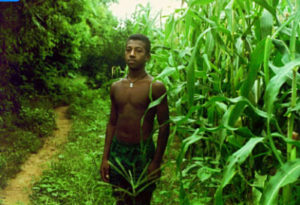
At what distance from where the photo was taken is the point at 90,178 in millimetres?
2539

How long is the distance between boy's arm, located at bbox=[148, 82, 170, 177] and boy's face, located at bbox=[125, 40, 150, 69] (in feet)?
0.45

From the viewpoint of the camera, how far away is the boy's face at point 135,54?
61.2 inches

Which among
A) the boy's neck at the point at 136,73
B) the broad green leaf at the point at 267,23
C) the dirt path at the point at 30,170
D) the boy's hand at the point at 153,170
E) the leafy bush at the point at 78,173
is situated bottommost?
the dirt path at the point at 30,170

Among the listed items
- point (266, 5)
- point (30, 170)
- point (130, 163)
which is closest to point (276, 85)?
point (266, 5)

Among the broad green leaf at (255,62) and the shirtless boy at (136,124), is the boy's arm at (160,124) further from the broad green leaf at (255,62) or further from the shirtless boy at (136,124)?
the broad green leaf at (255,62)

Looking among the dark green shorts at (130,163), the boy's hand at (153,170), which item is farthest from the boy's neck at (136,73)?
the boy's hand at (153,170)

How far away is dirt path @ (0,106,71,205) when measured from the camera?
97.7 inches

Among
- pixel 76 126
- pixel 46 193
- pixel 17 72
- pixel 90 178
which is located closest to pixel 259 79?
pixel 90 178

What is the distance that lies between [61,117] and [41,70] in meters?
1.21

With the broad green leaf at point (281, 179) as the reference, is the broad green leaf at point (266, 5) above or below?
above

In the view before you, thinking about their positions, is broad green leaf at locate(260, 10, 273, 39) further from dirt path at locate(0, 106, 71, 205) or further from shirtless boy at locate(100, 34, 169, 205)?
dirt path at locate(0, 106, 71, 205)

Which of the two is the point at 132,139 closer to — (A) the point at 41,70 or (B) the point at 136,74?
(B) the point at 136,74

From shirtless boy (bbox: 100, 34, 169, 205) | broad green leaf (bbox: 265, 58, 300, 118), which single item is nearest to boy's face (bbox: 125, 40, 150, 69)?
shirtless boy (bbox: 100, 34, 169, 205)

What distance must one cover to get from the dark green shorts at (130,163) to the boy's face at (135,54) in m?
0.39
